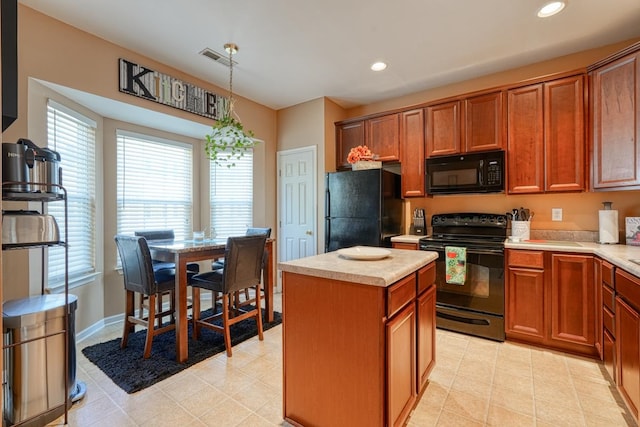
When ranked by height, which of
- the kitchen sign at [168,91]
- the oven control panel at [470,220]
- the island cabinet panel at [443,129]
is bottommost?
the oven control panel at [470,220]

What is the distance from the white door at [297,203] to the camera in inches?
161

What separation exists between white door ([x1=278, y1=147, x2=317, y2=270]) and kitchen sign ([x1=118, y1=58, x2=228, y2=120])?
1.15 m

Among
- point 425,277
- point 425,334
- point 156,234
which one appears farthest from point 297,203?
point 425,334

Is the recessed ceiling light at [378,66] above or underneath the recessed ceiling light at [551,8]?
above

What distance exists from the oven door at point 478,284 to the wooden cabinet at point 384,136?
4.33 feet

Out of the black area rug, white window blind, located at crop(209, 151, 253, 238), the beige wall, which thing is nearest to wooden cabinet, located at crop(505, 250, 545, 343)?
the black area rug

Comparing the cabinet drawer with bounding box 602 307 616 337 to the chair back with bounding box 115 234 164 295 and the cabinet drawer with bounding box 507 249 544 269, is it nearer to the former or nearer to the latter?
the cabinet drawer with bounding box 507 249 544 269

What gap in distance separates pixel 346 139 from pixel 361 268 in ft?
9.48

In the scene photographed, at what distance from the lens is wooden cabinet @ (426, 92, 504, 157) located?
306cm

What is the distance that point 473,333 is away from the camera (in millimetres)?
2871

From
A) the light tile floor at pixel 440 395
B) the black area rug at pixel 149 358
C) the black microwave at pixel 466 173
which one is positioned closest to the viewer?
the light tile floor at pixel 440 395

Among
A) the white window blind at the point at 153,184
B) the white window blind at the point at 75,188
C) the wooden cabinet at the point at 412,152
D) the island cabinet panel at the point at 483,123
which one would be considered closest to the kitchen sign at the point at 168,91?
the white window blind at the point at 75,188

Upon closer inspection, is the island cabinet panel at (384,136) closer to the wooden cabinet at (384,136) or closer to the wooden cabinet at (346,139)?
the wooden cabinet at (384,136)

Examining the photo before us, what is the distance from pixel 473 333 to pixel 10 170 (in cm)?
368
